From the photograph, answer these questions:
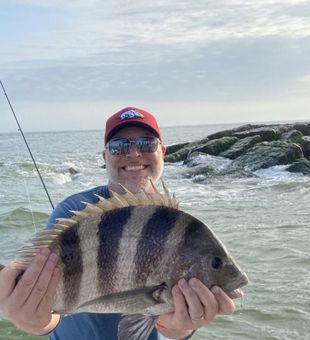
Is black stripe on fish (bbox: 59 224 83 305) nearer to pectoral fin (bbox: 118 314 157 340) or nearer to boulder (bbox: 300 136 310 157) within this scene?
pectoral fin (bbox: 118 314 157 340)

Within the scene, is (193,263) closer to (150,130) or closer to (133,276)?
(133,276)

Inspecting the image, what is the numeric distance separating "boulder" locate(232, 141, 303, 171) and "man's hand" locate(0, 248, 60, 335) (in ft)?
66.3

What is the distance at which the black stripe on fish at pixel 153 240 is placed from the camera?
2.45m

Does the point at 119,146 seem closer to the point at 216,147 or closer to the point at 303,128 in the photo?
the point at 216,147

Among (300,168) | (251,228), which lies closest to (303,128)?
(300,168)

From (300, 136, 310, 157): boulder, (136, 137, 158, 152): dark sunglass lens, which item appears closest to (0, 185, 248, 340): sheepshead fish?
(136, 137, 158, 152): dark sunglass lens

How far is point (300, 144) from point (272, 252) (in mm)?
17234

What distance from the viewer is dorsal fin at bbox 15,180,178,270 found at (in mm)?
2539

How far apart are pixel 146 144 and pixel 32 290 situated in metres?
1.34

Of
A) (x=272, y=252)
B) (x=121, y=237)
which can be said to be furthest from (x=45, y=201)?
(x=121, y=237)

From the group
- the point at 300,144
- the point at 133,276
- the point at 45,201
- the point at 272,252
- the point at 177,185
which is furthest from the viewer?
the point at 300,144

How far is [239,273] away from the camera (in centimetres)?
257

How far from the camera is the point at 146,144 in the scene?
11.6 ft

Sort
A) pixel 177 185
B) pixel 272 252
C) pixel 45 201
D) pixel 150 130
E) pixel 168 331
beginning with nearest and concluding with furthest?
1. pixel 168 331
2. pixel 150 130
3. pixel 272 252
4. pixel 45 201
5. pixel 177 185
